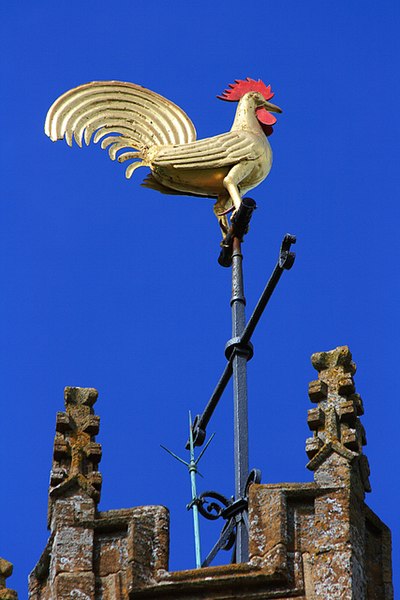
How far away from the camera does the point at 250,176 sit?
26.4m

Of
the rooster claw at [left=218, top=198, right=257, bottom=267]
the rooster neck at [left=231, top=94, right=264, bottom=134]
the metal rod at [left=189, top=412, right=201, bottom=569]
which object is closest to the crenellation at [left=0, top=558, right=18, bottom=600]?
the metal rod at [left=189, top=412, right=201, bottom=569]

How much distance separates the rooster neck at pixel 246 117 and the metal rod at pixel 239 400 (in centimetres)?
192

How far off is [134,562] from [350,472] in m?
2.08

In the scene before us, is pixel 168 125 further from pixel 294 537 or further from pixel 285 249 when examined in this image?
pixel 294 537

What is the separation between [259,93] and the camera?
1099 inches

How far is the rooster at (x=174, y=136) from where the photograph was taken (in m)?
26.3

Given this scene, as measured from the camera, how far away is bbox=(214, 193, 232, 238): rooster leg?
25984 mm

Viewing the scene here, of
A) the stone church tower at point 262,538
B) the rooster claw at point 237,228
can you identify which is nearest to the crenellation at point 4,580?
the stone church tower at point 262,538

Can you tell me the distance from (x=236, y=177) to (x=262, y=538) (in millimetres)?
5221

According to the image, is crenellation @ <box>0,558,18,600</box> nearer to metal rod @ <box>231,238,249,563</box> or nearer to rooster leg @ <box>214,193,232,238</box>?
metal rod @ <box>231,238,249,563</box>

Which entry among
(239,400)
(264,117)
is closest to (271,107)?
(264,117)

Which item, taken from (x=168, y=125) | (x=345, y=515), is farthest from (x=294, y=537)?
(x=168, y=125)

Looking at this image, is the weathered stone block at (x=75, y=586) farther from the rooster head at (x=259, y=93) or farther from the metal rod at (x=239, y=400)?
the rooster head at (x=259, y=93)

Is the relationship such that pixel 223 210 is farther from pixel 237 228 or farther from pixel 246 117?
pixel 246 117
